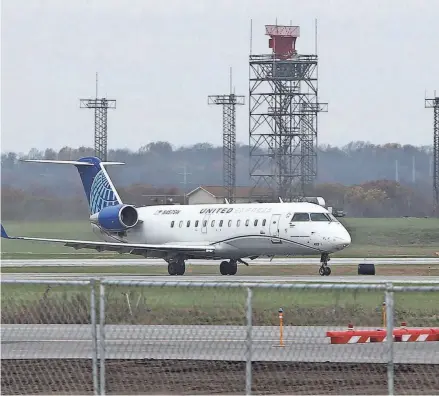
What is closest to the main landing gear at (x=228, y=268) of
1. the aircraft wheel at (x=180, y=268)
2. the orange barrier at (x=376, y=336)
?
the aircraft wheel at (x=180, y=268)

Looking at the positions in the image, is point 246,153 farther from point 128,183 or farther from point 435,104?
point 128,183

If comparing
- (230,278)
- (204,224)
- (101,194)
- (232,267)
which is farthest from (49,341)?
(101,194)

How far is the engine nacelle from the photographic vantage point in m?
44.8

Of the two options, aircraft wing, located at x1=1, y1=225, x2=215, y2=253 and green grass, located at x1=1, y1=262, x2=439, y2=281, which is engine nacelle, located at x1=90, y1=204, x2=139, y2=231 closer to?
green grass, located at x1=1, y1=262, x2=439, y2=281

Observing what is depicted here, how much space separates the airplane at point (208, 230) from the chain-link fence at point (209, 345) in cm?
1728

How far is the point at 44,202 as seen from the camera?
58.1 meters

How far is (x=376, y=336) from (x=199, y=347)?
254 cm

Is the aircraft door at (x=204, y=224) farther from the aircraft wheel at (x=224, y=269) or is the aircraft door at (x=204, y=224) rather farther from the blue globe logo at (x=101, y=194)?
the blue globe logo at (x=101, y=194)

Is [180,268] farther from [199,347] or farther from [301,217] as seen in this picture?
[199,347]

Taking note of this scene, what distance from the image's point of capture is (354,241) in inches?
2963

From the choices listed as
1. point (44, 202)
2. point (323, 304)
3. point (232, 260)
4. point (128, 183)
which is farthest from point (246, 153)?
point (323, 304)

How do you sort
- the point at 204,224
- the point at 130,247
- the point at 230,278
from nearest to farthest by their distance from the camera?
1. the point at 230,278
2. the point at 130,247
3. the point at 204,224

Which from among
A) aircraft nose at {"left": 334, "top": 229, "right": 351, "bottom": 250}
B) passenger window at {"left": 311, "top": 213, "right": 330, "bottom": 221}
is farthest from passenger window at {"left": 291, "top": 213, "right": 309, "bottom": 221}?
aircraft nose at {"left": 334, "top": 229, "right": 351, "bottom": 250}

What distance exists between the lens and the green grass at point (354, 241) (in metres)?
58.2
